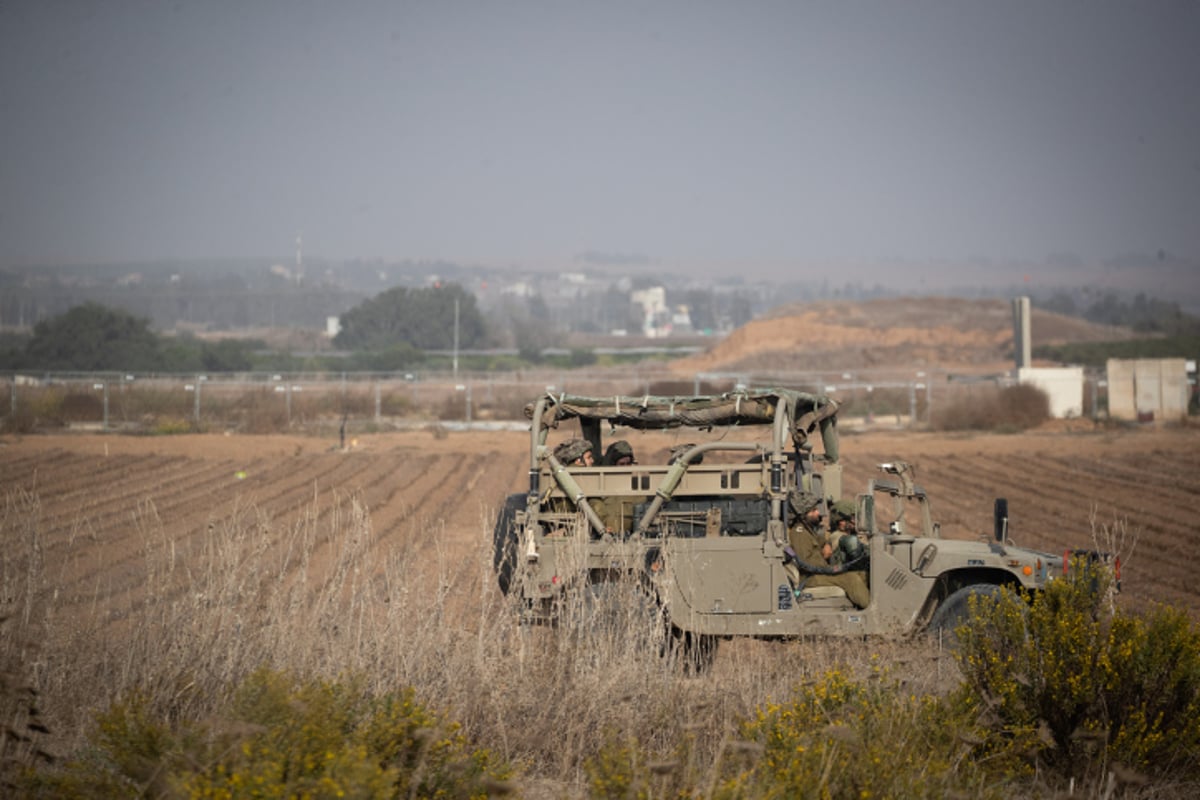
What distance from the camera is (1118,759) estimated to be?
23.1 feet

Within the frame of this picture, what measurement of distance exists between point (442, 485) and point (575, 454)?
16.8 meters

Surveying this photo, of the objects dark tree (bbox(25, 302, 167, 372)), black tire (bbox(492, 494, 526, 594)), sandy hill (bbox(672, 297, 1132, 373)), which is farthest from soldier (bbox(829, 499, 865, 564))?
sandy hill (bbox(672, 297, 1132, 373))

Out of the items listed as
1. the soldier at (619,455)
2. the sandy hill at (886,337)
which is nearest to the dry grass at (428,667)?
the soldier at (619,455)


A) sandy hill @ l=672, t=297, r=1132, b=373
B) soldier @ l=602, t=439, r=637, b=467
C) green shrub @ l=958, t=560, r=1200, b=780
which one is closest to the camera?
green shrub @ l=958, t=560, r=1200, b=780

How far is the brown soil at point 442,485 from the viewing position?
16406 millimetres

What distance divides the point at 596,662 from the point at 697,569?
2.10m

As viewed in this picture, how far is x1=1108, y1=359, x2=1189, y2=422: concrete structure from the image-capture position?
4697 cm

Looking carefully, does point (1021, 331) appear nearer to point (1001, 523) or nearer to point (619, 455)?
point (1001, 523)

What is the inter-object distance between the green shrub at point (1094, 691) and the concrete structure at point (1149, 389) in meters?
42.5

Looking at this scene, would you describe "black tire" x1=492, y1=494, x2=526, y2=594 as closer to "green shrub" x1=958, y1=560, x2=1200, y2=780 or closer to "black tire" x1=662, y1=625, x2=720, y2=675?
"black tire" x1=662, y1=625, x2=720, y2=675

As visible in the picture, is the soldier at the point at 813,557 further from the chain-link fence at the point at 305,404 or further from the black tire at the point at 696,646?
the chain-link fence at the point at 305,404

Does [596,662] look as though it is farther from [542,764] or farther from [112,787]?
[112,787]

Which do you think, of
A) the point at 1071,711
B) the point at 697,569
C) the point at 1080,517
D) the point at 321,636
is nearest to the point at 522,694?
the point at 321,636

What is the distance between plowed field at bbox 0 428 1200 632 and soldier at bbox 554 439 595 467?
1.33m
